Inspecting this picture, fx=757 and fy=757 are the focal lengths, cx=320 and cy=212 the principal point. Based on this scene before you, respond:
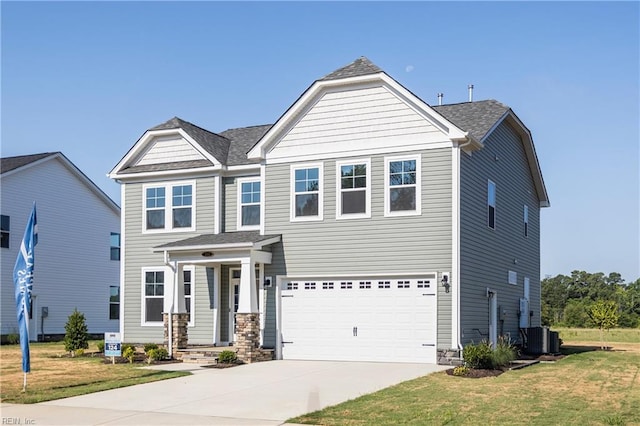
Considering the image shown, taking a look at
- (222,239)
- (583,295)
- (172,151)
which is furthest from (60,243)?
(583,295)

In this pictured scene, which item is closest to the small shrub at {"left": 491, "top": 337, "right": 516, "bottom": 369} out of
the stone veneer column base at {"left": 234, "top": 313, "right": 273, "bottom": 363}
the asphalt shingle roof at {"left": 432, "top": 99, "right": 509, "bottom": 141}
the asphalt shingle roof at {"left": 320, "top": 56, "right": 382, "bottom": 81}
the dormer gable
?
the asphalt shingle roof at {"left": 432, "top": 99, "right": 509, "bottom": 141}

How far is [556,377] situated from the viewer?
17.2 meters

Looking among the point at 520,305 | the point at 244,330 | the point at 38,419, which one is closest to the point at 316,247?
the point at 244,330

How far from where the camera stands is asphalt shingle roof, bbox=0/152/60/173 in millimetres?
32906

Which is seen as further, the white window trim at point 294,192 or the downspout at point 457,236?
the white window trim at point 294,192

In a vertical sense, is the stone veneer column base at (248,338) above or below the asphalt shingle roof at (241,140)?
below

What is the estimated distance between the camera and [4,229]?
3241cm

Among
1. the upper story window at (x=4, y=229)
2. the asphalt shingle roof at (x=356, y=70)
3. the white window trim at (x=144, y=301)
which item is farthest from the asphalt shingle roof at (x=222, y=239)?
the upper story window at (x=4, y=229)

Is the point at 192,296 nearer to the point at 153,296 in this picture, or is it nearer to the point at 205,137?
the point at 153,296

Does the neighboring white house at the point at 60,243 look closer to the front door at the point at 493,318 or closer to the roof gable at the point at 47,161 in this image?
the roof gable at the point at 47,161

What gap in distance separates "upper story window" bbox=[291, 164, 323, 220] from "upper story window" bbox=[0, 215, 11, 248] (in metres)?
16.4

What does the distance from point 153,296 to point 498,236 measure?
11.3m

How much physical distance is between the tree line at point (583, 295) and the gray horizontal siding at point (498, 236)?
25.2 metres

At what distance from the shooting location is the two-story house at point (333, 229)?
2027cm
